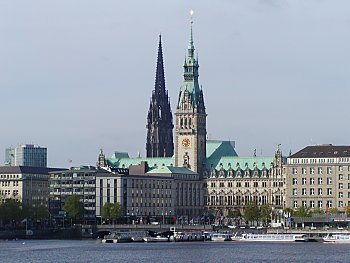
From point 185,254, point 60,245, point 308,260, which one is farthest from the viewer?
point 60,245

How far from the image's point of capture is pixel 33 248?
183 meters

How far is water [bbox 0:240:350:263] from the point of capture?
156625 mm

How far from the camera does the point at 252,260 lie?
155 meters

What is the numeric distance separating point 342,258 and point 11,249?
141ft

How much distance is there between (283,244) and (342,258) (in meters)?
42.5

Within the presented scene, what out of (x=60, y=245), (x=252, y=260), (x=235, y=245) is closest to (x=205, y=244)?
(x=235, y=245)

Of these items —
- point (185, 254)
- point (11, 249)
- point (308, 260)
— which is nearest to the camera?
point (308, 260)

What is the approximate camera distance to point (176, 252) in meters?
173

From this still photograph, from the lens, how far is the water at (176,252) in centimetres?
15662

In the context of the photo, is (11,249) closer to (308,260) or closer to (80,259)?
(80,259)

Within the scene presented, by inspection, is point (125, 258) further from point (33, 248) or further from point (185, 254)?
point (33, 248)

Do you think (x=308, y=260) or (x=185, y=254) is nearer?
(x=308, y=260)

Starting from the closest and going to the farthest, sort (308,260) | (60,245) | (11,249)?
(308,260) → (11,249) → (60,245)

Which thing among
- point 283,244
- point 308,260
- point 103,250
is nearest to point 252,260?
point 308,260
